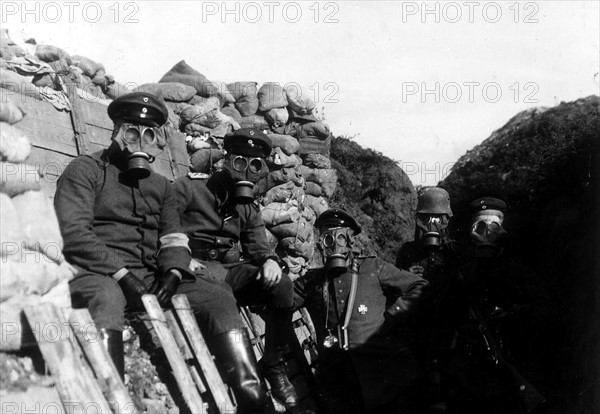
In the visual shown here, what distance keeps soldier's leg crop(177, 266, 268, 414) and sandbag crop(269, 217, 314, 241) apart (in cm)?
331

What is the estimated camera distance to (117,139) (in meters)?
5.50

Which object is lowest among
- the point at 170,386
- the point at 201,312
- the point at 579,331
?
the point at 579,331

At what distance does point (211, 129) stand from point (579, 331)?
13.4ft

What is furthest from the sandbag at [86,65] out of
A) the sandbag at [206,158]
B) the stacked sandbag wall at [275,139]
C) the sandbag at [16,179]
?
the sandbag at [16,179]

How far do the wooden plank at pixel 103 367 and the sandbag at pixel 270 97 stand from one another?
5.24 metres

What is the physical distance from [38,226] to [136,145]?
3.26 ft

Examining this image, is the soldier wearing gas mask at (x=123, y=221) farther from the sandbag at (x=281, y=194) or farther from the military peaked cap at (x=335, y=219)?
the sandbag at (x=281, y=194)

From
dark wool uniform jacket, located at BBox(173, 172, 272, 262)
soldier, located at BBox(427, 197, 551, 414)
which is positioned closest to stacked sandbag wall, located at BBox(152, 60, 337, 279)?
dark wool uniform jacket, located at BBox(173, 172, 272, 262)

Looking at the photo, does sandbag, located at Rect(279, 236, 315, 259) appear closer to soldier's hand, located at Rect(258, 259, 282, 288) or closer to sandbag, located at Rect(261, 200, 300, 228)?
sandbag, located at Rect(261, 200, 300, 228)

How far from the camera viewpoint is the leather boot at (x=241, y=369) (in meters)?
5.10

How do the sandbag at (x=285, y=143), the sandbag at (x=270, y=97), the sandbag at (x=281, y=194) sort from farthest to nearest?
the sandbag at (x=270, y=97) → the sandbag at (x=285, y=143) → the sandbag at (x=281, y=194)

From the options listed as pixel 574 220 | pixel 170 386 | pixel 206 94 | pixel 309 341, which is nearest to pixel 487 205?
pixel 309 341

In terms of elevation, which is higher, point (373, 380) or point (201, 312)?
point (201, 312)

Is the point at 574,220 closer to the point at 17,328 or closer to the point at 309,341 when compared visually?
the point at 309,341
